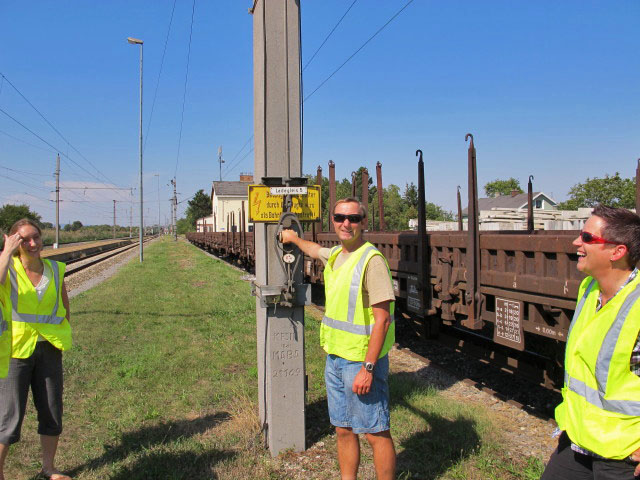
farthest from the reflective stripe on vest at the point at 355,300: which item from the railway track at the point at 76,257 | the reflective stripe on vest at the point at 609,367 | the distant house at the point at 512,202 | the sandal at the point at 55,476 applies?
the distant house at the point at 512,202

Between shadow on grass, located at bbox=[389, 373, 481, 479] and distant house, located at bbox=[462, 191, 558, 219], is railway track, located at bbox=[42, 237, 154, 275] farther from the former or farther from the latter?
distant house, located at bbox=[462, 191, 558, 219]

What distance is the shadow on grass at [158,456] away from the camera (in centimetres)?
349

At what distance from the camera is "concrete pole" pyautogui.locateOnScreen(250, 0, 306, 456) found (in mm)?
3801

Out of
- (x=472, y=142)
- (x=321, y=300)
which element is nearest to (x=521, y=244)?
(x=472, y=142)

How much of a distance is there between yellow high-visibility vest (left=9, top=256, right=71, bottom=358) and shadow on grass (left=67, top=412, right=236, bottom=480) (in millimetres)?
1043

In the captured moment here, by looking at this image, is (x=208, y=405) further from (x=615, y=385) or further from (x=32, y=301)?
(x=615, y=385)

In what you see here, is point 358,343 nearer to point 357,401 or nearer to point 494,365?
point 357,401

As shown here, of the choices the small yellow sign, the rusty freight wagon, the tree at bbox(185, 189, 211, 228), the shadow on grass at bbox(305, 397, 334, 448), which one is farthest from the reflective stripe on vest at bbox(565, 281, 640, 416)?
the tree at bbox(185, 189, 211, 228)

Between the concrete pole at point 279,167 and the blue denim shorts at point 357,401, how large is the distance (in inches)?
39.1

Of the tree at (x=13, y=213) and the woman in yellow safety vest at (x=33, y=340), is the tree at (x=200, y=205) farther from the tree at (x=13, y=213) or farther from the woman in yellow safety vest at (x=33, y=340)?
the woman in yellow safety vest at (x=33, y=340)

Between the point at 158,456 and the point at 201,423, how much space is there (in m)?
0.71

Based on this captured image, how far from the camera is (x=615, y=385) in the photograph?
181 centimetres

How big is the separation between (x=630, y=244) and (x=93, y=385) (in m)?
5.52

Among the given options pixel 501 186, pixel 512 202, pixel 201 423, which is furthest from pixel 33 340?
pixel 501 186
